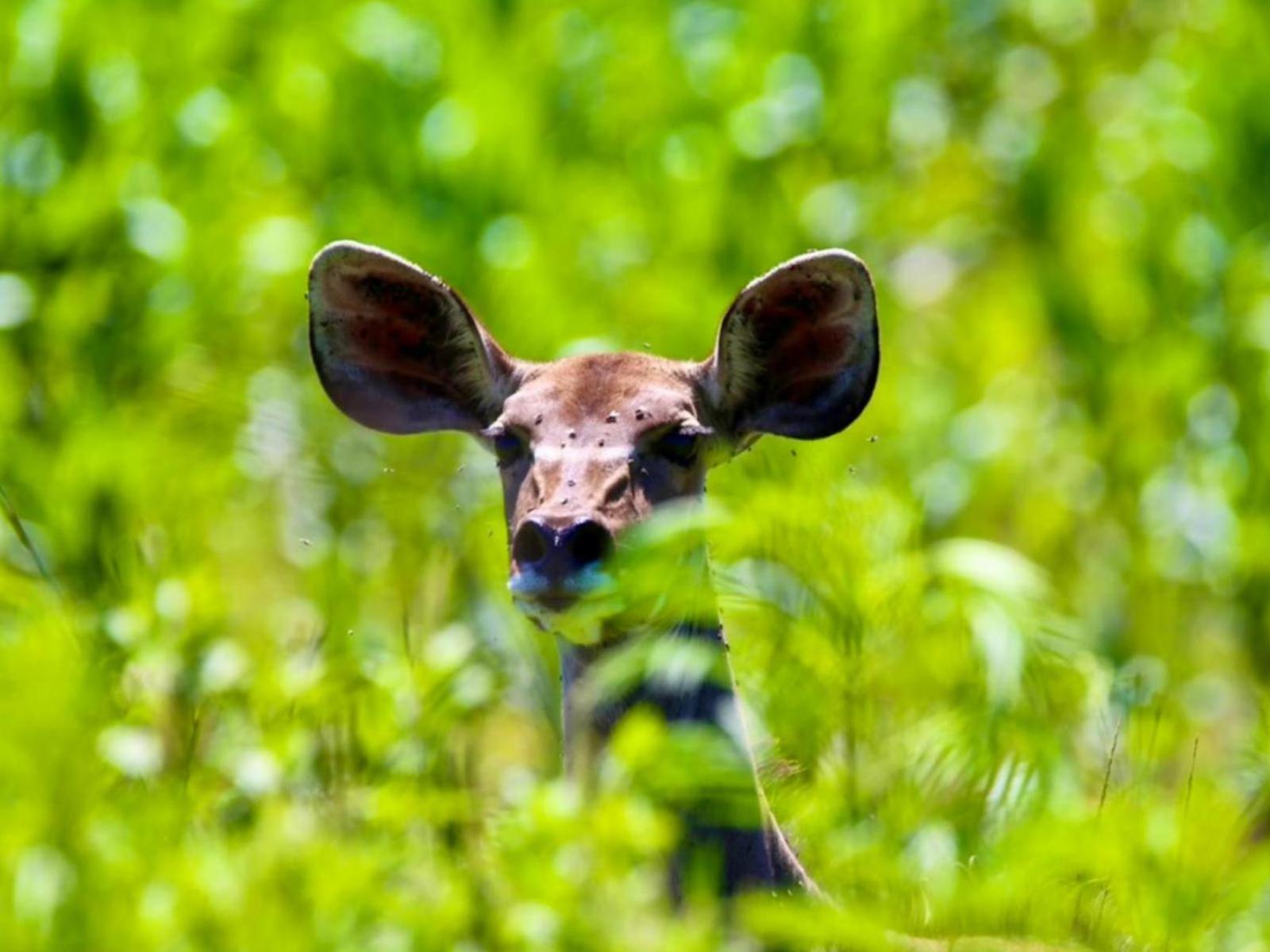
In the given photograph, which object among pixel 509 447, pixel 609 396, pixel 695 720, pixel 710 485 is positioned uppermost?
pixel 609 396

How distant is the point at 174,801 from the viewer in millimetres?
5223

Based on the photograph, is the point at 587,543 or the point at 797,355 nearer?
the point at 587,543

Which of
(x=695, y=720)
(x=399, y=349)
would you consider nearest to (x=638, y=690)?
(x=695, y=720)

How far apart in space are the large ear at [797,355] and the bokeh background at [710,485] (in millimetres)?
128

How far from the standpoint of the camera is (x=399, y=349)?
5926mm

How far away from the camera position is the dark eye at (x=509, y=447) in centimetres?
550

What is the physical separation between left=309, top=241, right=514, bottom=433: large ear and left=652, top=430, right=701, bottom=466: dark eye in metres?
0.51

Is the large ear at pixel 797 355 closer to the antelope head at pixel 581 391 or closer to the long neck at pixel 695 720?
the antelope head at pixel 581 391

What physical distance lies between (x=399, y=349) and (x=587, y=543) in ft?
3.37

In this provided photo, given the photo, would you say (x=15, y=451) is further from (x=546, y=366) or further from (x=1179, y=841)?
(x=1179, y=841)

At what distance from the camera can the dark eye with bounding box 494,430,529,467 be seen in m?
5.50

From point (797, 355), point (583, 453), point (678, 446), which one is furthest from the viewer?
point (797, 355)

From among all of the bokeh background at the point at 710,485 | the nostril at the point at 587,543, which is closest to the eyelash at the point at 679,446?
the bokeh background at the point at 710,485

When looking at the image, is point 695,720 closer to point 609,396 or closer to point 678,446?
point 678,446
